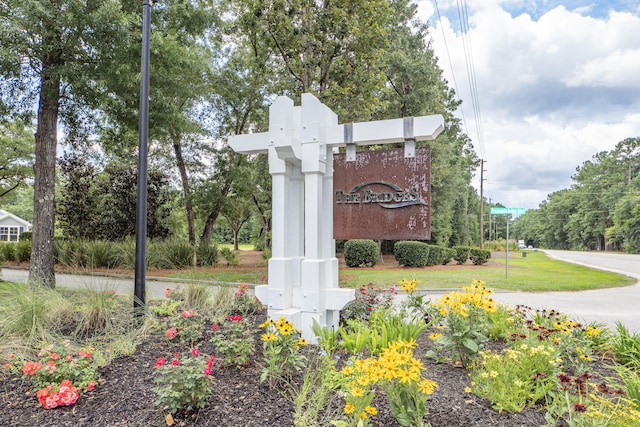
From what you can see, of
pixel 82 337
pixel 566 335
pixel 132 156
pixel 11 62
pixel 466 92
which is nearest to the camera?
pixel 566 335

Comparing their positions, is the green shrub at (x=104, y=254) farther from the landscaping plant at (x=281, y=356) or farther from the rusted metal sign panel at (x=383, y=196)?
the landscaping plant at (x=281, y=356)

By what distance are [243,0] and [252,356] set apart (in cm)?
959

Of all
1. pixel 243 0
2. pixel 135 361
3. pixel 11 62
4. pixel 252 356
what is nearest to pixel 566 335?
pixel 252 356

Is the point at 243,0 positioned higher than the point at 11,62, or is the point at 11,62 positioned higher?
the point at 243,0

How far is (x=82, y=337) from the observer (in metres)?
3.73

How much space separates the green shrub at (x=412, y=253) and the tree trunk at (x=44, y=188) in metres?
11.0

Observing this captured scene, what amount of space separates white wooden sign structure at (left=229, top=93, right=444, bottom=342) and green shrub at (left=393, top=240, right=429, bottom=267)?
1093 centimetres

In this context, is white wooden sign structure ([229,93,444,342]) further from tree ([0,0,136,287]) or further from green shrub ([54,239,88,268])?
green shrub ([54,239,88,268])

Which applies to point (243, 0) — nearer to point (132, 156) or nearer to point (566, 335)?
point (132, 156)

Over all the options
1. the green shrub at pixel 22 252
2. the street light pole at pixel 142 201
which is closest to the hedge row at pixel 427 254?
the street light pole at pixel 142 201

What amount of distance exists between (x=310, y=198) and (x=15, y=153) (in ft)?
59.1

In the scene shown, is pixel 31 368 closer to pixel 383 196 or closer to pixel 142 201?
pixel 142 201

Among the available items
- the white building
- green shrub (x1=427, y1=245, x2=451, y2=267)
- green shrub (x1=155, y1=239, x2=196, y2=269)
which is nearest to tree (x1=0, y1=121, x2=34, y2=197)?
green shrub (x1=155, y1=239, x2=196, y2=269)

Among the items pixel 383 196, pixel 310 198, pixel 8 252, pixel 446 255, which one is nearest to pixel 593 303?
pixel 383 196
